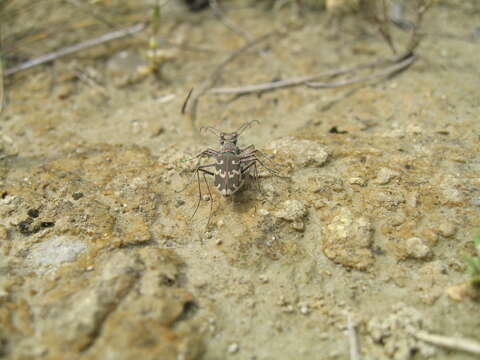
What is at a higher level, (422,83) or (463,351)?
(422,83)

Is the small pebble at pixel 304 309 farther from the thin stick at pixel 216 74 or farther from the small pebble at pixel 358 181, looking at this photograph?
the thin stick at pixel 216 74

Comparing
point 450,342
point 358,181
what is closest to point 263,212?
point 358,181

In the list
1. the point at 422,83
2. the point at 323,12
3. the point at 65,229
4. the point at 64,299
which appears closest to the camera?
the point at 64,299

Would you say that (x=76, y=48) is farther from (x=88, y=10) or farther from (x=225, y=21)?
(x=225, y=21)

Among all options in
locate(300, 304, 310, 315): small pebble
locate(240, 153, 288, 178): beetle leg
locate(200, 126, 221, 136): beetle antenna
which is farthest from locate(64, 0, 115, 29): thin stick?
locate(300, 304, 310, 315): small pebble

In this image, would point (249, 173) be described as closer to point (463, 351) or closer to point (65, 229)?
point (65, 229)

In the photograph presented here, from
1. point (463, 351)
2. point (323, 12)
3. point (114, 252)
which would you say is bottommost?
point (463, 351)

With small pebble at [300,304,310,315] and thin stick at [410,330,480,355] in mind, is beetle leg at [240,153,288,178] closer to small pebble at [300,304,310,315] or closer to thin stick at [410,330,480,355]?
small pebble at [300,304,310,315]

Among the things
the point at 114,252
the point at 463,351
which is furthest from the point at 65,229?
the point at 463,351
